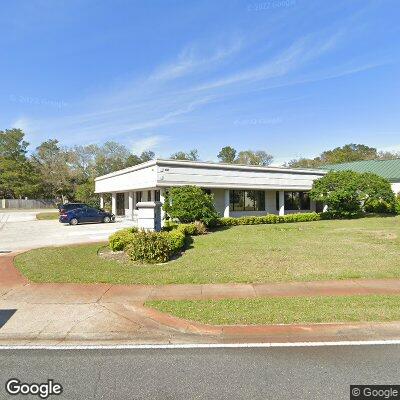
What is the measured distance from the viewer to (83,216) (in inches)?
1014

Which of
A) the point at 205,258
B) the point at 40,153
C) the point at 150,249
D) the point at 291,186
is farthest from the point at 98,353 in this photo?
the point at 40,153

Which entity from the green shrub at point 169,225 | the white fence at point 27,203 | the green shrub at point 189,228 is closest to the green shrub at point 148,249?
the green shrub at point 189,228

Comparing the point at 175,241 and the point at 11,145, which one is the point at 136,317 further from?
the point at 11,145

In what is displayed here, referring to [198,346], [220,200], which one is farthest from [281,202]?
[198,346]

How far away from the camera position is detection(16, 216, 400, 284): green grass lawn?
895 centimetres

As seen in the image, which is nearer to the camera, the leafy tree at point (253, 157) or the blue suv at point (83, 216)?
the blue suv at point (83, 216)

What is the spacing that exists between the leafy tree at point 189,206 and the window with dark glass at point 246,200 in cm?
776

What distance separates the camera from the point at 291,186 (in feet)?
Answer: 89.7

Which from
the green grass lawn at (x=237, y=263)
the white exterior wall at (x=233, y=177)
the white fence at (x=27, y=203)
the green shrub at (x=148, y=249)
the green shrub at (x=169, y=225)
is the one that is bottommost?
the green grass lawn at (x=237, y=263)

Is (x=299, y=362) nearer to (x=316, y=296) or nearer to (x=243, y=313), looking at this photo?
(x=243, y=313)

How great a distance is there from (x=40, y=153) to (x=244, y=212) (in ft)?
181

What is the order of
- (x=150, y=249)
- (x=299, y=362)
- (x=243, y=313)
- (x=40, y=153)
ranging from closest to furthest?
(x=299, y=362) → (x=243, y=313) → (x=150, y=249) → (x=40, y=153)

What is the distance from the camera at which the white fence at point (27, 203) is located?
60.1m

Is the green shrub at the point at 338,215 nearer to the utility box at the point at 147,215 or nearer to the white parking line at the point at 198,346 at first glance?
the utility box at the point at 147,215
